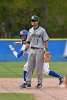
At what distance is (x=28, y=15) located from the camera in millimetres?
48406

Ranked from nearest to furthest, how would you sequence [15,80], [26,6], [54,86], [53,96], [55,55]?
[53,96] → [54,86] → [15,80] → [55,55] → [26,6]


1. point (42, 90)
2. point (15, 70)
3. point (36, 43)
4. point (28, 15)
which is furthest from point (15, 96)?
point (28, 15)

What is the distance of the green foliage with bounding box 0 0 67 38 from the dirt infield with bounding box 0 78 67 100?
32532 mm

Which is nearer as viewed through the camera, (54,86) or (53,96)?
(53,96)

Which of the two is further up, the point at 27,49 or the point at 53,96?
the point at 27,49

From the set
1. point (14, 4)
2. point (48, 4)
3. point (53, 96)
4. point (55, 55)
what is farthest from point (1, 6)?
point (53, 96)

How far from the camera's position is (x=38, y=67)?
1296 cm

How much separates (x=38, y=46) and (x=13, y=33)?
3584 cm

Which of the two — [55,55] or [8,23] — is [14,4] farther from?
[55,55]

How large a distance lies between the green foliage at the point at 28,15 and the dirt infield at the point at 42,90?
32.5 m

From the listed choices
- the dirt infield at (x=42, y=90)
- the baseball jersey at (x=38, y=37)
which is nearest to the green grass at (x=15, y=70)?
the dirt infield at (x=42, y=90)

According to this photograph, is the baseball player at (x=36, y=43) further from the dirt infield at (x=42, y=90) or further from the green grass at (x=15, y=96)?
the green grass at (x=15, y=96)

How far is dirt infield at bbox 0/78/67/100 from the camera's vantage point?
455 inches

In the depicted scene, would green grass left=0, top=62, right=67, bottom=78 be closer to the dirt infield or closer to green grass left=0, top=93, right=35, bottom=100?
the dirt infield
